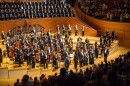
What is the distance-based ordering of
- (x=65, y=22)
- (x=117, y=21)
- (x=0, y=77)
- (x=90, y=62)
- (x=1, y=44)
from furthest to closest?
(x=65, y=22), (x=117, y=21), (x=1, y=44), (x=90, y=62), (x=0, y=77)

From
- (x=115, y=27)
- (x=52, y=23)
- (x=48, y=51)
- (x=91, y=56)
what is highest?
(x=52, y=23)

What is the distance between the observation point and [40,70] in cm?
1468

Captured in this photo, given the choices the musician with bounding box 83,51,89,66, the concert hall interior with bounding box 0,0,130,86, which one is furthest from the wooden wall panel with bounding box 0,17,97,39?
the musician with bounding box 83,51,89,66

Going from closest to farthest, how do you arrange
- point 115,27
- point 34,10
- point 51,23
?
point 115,27 < point 34,10 < point 51,23

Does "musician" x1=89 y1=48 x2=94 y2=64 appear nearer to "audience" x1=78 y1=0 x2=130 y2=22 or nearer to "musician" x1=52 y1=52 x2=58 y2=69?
"musician" x1=52 y1=52 x2=58 y2=69

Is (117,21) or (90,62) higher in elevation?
(117,21)

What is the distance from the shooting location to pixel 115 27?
20.3 m

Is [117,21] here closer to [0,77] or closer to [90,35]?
[90,35]

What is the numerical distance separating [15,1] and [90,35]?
6.40m

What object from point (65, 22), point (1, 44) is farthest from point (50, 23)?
point (1, 44)

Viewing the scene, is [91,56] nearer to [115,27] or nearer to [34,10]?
[115,27]

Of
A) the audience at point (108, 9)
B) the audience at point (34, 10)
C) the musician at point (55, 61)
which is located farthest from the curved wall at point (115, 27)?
the musician at point (55, 61)

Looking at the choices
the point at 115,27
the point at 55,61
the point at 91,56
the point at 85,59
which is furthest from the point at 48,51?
the point at 115,27

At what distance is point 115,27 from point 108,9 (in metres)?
1.80
